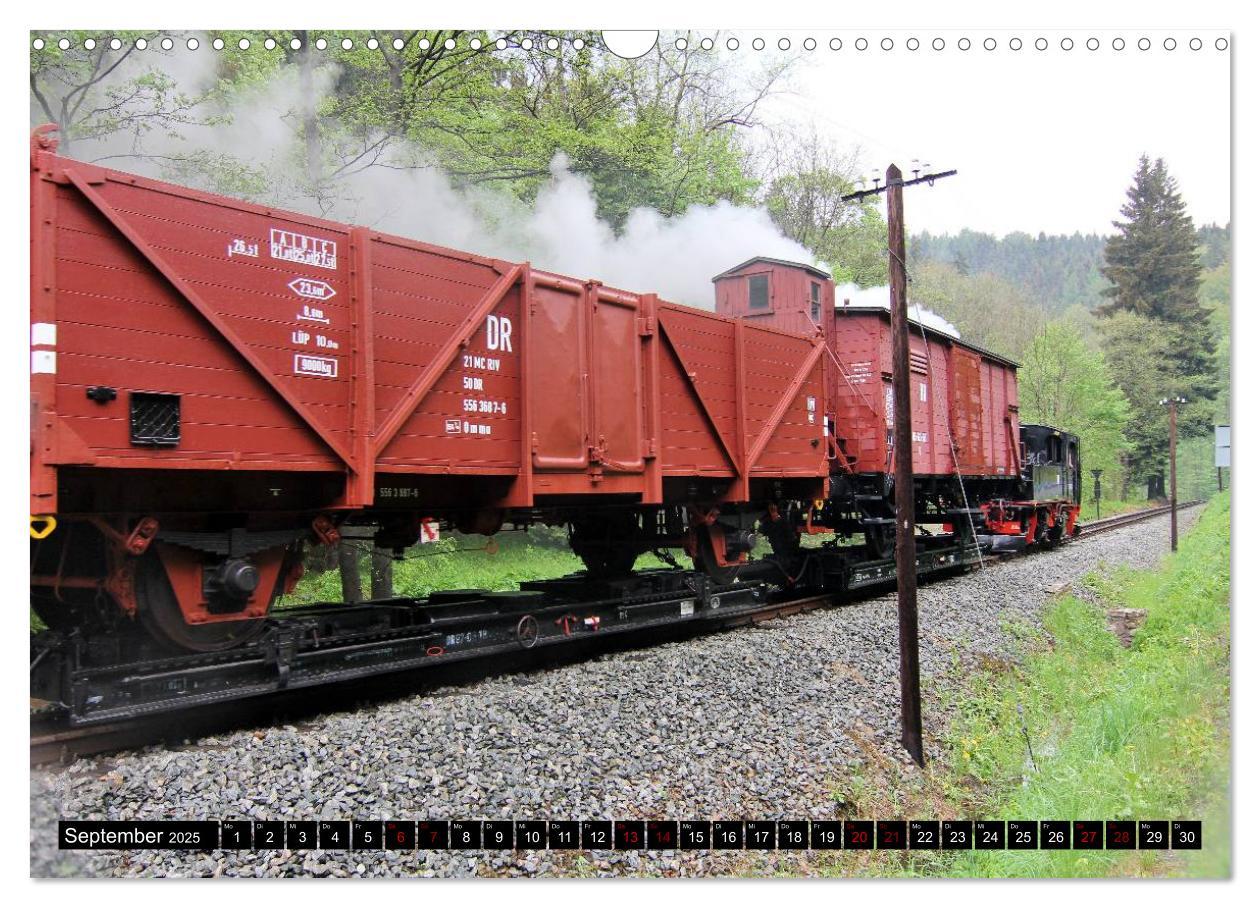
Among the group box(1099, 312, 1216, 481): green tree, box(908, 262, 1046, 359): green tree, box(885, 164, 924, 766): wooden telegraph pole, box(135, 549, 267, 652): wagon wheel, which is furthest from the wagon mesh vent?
box(908, 262, 1046, 359): green tree

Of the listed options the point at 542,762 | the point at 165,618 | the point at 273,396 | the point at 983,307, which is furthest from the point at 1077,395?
the point at 165,618

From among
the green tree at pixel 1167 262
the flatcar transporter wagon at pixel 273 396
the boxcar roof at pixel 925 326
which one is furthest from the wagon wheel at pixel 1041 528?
the flatcar transporter wagon at pixel 273 396

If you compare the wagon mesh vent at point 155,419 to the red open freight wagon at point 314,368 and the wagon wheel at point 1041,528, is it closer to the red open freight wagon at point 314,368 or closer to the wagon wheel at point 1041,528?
the red open freight wagon at point 314,368

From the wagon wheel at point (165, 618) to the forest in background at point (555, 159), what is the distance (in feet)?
9.69

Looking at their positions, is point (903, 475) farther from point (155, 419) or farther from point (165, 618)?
point (165, 618)

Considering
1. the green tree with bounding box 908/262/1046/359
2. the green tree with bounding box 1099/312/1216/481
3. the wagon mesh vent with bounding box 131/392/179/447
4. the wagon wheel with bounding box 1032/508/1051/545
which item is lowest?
the wagon wheel with bounding box 1032/508/1051/545

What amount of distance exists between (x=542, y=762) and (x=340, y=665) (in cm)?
200

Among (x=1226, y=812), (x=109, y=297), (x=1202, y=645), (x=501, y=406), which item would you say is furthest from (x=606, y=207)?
(x=1226, y=812)

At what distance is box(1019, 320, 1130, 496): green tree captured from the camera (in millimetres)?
18359

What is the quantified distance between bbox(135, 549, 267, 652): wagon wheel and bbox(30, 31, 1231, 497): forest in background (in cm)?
295

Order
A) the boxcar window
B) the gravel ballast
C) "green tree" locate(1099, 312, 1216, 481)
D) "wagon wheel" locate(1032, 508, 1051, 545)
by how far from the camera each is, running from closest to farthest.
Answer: the gravel ballast → "green tree" locate(1099, 312, 1216, 481) → the boxcar window → "wagon wheel" locate(1032, 508, 1051, 545)

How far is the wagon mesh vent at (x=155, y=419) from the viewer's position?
5188mm

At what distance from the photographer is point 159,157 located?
750 cm

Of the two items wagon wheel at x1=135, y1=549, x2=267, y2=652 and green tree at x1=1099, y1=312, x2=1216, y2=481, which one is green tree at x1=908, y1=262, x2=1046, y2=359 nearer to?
green tree at x1=1099, y1=312, x2=1216, y2=481
